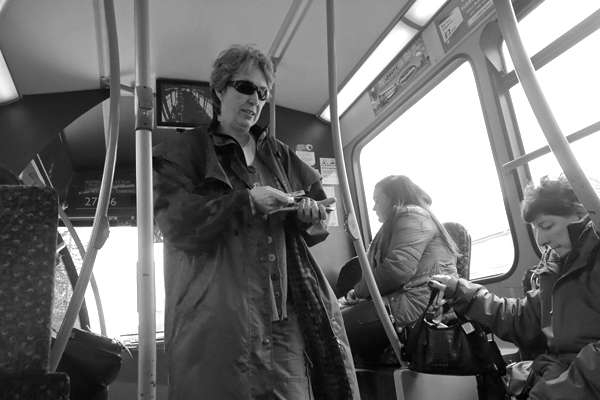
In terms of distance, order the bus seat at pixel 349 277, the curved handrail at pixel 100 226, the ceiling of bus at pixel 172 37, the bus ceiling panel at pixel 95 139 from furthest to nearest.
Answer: the bus ceiling panel at pixel 95 139
the bus seat at pixel 349 277
the ceiling of bus at pixel 172 37
the curved handrail at pixel 100 226

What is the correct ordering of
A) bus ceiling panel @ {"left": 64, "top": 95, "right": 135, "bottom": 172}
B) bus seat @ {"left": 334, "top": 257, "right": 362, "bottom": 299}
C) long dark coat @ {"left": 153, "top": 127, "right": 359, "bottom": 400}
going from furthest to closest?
1. bus ceiling panel @ {"left": 64, "top": 95, "right": 135, "bottom": 172}
2. bus seat @ {"left": 334, "top": 257, "right": 362, "bottom": 299}
3. long dark coat @ {"left": 153, "top": 127, "right": 359, "bottom": 400}

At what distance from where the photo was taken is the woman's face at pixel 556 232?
5.84 ft

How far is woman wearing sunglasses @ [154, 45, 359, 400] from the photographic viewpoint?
42.9 inches

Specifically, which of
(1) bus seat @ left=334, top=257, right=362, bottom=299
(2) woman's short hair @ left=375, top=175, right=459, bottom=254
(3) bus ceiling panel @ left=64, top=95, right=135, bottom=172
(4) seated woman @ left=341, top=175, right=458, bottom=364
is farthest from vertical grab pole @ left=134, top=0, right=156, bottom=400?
(3) bus ceiling panel @ left=64, top=95, right=135, bottom=172

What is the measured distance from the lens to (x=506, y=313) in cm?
202

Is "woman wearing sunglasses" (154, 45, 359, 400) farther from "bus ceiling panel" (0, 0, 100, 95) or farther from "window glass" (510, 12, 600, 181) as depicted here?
"bus ceiling panel" (0, 0, 100, 95)

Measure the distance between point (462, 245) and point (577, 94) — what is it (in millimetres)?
1069

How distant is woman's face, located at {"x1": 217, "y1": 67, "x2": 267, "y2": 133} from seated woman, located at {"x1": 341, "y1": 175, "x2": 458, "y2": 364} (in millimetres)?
1566

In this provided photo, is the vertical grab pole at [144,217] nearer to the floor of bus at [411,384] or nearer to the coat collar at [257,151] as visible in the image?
the coat collar at [257,151]

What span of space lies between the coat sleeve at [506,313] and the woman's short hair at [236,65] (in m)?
1.30

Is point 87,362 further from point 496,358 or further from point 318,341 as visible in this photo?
point 496,358

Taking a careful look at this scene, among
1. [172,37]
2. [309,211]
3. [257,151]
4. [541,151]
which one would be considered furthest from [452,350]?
[172,37]

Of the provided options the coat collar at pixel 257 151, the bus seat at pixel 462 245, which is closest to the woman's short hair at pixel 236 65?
the coat collar at pixel 257 151

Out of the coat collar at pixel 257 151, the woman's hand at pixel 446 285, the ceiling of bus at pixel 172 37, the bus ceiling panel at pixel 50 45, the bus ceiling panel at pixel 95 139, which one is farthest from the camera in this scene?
the bus ceiling panel at pixel 95 139
